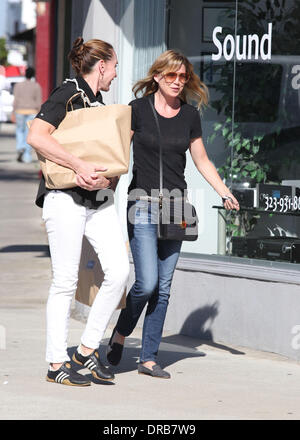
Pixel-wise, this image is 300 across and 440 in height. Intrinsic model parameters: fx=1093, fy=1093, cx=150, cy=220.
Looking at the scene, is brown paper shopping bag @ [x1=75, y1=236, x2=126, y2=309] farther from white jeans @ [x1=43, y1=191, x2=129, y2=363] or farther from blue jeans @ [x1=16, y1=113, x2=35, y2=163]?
blue jeans @ [x1=16, y1=113, x2=35, y2=163]

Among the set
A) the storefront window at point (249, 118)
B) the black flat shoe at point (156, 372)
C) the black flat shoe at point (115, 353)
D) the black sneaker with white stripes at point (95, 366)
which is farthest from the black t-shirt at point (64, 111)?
the storefront window at point (249, 118)

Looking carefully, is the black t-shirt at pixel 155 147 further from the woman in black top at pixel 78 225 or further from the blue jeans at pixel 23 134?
the blue jeans at pixel 23 134

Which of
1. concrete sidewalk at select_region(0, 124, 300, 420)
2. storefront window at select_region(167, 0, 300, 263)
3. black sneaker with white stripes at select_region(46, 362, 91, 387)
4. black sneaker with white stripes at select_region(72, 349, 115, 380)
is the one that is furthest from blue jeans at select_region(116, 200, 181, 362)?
storefront window at select_region(167, 0, 300, 263)

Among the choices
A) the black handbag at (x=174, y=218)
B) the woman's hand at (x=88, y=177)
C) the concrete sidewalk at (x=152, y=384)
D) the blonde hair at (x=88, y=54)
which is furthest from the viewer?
the black handbag at (x=174, y=218)

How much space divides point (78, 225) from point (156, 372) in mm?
1094

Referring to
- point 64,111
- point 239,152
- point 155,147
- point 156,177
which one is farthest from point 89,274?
point 239,152

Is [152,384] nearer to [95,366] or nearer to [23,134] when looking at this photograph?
[95,366]

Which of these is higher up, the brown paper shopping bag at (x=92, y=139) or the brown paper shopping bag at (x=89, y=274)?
the brown paper shopping bag at (x=92, y=139)

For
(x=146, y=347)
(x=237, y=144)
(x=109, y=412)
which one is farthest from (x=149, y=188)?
(x=237, y=144)

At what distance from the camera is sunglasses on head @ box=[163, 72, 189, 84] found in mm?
6332

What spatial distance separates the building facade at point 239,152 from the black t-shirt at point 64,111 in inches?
74.3

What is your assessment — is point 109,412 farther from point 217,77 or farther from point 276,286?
point 217,77

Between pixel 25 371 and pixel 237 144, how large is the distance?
2611mm

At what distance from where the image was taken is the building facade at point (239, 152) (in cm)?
757
